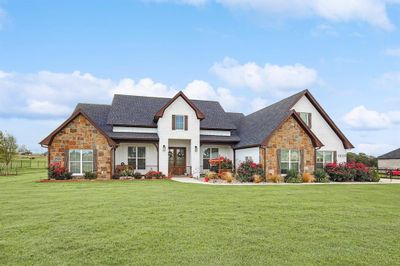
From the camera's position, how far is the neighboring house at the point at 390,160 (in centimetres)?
3995

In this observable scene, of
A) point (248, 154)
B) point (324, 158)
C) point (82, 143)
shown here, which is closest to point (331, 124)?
point (324, 158)

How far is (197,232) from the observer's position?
23.1ft

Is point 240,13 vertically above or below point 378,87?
above

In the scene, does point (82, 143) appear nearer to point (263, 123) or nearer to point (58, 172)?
point (58, 172)

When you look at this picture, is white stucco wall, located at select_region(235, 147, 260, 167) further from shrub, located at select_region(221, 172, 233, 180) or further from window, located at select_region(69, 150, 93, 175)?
window, located at select_region(69, 150, 93, 175)

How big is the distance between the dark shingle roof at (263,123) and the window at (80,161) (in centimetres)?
1179

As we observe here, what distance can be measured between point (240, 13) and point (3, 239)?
624 inches

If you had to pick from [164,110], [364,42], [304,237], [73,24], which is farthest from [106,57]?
[304,237]

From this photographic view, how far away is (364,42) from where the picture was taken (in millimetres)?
19500

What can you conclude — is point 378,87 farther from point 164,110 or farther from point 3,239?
point 3,239

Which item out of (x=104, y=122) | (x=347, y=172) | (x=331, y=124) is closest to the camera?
(x=347, y=172)

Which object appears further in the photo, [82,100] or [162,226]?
[82,100]

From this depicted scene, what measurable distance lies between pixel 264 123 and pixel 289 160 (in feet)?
12.5

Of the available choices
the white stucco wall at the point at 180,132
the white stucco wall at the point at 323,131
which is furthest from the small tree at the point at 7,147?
the white stucco wall at the point at 323,131
